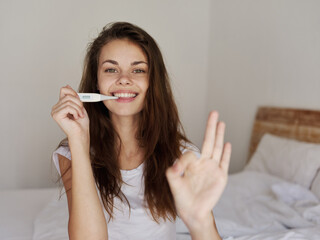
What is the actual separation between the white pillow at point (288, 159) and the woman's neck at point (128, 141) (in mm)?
1087

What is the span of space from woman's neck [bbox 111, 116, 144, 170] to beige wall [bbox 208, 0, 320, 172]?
1351mm

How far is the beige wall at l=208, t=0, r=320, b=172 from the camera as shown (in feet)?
7.14

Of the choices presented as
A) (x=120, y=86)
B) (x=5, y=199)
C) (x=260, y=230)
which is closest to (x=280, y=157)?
(x=260, y=230)

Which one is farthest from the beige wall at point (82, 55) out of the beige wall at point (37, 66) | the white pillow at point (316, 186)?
the white pillow at point (316, 186)

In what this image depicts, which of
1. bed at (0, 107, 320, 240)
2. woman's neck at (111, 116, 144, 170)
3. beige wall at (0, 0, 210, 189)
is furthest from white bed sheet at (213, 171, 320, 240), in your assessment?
beige wall at (0, 0, 210, 189)

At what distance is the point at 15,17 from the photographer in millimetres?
2721

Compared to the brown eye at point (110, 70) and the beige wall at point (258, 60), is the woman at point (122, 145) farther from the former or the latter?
the beige wall at point (258, 60)

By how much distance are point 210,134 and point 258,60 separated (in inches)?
80.6

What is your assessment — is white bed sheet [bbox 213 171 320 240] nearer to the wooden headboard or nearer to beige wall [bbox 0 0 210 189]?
the wooden headboard

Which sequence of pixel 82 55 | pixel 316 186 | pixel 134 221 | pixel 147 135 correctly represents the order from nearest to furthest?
pixel 134 221 → pixel 147 135 → pixel 316 186 → pixel 82 55

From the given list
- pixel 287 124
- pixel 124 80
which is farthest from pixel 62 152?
pixel 287 124

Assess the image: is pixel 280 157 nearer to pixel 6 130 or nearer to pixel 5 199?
pixel 5 199

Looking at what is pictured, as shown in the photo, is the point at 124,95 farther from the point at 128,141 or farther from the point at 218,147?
the point at 218,147

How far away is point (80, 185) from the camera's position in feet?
3.36
